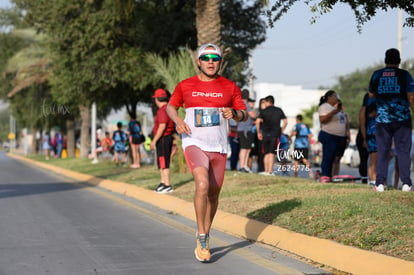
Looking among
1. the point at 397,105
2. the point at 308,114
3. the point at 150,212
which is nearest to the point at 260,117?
the point at 150,212

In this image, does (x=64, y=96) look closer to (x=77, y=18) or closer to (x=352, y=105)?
(x=77, y=18)

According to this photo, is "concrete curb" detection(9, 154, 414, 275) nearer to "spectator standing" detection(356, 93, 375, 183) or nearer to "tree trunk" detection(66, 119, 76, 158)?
"spectator standing" detection(356, 93, 375, 183)

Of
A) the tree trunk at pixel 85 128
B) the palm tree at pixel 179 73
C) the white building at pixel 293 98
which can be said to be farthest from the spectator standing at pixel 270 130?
the white building at pixel 293 98

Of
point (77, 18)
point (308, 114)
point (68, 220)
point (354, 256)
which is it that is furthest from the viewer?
point (308, 114)

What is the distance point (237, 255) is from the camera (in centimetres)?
825

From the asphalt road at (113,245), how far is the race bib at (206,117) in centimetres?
136

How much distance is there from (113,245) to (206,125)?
194 cm

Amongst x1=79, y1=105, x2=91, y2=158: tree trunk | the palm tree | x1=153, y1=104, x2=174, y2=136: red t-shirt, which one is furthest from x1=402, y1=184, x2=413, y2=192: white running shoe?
x1=79, y1=105, x2=91, y2=158: tree trunk

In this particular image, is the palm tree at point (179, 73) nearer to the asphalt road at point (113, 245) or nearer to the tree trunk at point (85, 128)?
the asphalt road at point (113, 245)

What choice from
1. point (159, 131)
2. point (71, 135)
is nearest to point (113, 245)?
point (159, 131)

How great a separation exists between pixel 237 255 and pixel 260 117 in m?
8.92

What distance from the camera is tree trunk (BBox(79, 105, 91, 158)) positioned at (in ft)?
124

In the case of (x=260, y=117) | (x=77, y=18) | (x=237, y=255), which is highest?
(x=77, y=18)

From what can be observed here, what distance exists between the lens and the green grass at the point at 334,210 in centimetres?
777
